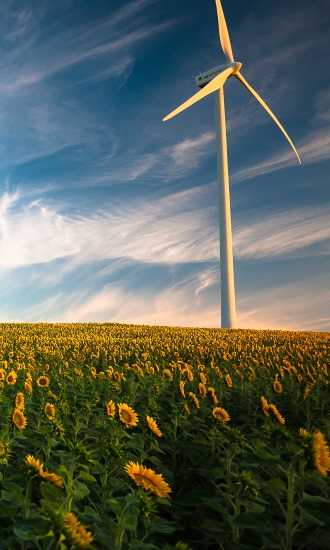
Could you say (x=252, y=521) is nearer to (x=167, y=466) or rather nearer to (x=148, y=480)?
(x=148, y=480)

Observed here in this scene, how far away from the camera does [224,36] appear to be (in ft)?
121

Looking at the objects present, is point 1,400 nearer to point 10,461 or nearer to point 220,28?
point 10,461

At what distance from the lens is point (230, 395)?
732cm

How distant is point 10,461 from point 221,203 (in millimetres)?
33314

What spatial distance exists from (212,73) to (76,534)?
4047 cm

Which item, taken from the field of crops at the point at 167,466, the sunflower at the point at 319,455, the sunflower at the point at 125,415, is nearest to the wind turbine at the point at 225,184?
A: the field of crops at the point at 167,466

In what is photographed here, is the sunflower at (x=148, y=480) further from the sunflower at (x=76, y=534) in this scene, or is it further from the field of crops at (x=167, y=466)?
the sunflower at (x=76, y=534)

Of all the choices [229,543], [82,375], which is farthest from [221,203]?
[229,543]

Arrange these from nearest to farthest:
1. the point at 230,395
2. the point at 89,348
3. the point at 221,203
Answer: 1. the point at 230,395
2. the point at 89,348
3. the point at 221,203

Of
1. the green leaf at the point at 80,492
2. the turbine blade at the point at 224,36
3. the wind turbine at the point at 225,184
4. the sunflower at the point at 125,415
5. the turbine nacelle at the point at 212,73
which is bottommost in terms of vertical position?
the green leaf at the point at 80,492

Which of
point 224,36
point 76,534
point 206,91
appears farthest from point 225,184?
point 76,534

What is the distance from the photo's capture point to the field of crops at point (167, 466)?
237 centimetres

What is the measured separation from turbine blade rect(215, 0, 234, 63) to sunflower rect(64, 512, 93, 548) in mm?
39785

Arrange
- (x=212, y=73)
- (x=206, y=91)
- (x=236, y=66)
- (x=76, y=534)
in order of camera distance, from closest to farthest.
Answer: (x=76, y=534) < (x=206, y=91) < (x=236, y=66) < (x=212, y=73)
